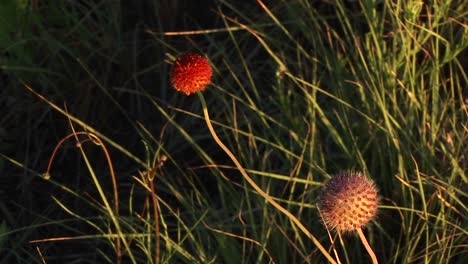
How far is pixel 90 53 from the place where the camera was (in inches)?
91.4

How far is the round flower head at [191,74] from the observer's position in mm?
1454

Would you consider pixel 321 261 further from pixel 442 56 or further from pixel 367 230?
pixel 442 56

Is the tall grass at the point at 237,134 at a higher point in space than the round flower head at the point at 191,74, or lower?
lower

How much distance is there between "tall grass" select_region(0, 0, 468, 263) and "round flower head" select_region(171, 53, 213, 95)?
39 cm

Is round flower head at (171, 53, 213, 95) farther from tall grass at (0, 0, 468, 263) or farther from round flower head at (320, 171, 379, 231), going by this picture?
tall grass at (0, 0, 468, 263)

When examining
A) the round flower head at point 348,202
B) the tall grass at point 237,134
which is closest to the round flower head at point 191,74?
the round flower head at point 348,202

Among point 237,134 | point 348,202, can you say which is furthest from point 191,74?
point 237,134

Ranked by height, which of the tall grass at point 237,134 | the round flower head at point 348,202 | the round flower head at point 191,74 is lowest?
the tall grass at point 237,134

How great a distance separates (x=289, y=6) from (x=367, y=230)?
69 centimetres

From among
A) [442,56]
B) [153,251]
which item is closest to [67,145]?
[153,251]

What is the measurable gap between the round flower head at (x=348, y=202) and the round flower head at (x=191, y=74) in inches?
11.3

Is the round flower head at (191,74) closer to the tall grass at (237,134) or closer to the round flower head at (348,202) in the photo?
the round flower head at (348,202)

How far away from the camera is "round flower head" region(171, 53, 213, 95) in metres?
1.45

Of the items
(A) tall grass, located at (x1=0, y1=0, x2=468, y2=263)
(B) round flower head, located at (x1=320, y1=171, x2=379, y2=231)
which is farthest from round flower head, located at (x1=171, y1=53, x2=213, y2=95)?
(A) tall grass, located at (x1=0, y1=0, x2=468, y2=263)
